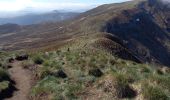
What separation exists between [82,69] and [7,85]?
18.2 ft

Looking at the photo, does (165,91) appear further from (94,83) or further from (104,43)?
(104,43)

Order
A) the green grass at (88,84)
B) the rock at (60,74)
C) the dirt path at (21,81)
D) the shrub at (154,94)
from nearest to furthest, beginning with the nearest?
1. the shrub at (154,94)
2. the green grass at (88,84)
3. the dirt path at (21,81)
4. the rock at (60,74)

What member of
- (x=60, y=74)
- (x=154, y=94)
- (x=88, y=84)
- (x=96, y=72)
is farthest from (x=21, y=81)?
(x=154, y=94)

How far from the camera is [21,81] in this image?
2425 cm

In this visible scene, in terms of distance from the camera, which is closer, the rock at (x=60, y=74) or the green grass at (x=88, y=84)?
the green grass at (x=88, y=84)

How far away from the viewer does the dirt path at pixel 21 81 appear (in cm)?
2050

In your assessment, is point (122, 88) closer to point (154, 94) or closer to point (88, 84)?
point (154, 94)

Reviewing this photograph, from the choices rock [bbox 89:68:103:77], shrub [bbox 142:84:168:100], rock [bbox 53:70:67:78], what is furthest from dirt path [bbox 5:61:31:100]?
shrub [bbox 142:84:168:100]

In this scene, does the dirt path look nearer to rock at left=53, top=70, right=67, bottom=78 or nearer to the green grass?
the green grass

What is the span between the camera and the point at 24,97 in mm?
20078

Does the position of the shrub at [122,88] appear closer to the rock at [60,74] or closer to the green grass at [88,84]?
the green grass at [88,84]

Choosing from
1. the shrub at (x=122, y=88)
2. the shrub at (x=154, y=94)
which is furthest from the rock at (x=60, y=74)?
the shrub at (x=154, y=94)

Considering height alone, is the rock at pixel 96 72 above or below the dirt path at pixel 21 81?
above

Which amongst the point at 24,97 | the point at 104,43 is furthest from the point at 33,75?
the point at 104,43
